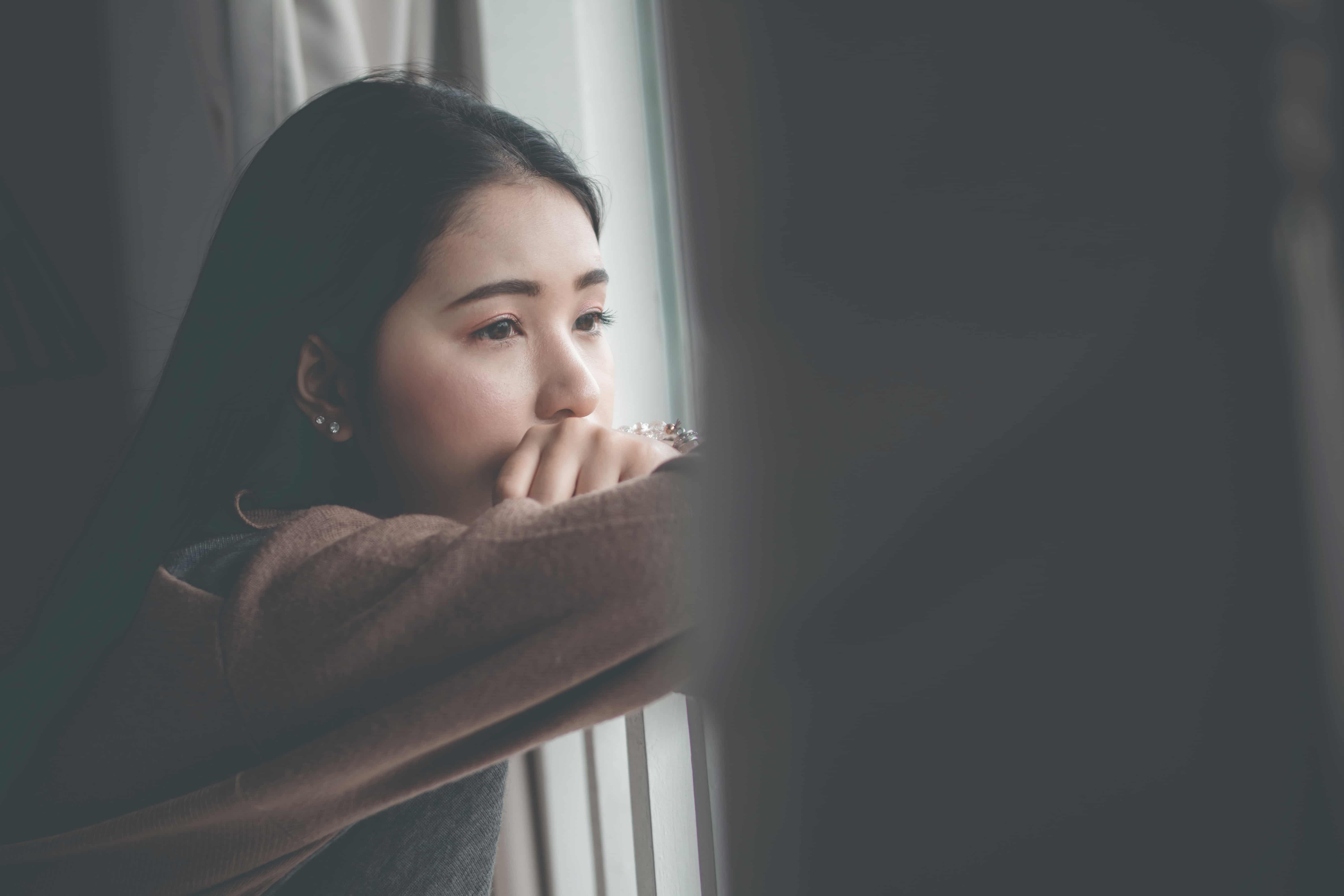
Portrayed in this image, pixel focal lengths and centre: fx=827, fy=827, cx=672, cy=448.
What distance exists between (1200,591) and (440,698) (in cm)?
34

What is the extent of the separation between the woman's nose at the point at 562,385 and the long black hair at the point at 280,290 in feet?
0.44

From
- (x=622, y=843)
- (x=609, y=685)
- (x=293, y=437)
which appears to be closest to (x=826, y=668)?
(x=609, y=685)

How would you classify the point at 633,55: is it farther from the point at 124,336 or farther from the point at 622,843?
the point at 622,843

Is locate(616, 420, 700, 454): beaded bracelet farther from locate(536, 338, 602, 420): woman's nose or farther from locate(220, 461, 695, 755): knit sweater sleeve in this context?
locate(220, 461, 695, 755): knit sweater sleeve

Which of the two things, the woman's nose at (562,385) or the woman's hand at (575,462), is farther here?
the woman's nose at (562,385)

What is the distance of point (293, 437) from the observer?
77cm

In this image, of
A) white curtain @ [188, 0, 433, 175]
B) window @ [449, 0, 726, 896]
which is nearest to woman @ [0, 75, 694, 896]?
window @ [449, 0, 726, 896]

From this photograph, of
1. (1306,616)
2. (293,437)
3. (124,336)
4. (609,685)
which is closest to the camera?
(1306,616)

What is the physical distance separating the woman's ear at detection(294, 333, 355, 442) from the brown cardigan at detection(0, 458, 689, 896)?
19 centimetres

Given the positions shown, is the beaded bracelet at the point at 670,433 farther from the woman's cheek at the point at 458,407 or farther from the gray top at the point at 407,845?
the gray top at the point at 407,845

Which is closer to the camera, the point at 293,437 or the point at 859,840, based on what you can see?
the point at 859,840

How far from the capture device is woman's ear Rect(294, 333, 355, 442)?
719mm

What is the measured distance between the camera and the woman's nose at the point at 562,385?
67 cm

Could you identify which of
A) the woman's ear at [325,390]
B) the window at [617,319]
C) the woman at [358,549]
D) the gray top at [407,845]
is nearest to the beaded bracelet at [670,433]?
the woman at [358,549]
